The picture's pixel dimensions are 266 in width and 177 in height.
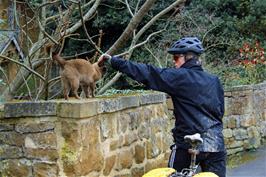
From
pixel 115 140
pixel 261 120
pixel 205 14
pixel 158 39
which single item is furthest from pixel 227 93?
pixel 115 140

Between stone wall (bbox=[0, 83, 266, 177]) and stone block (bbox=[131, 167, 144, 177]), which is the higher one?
stone wall (bbox=[0, 83, 266, 177])

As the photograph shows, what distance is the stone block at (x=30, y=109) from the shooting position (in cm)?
442

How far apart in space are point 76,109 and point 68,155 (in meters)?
0.39

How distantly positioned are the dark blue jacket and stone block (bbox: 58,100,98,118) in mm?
398

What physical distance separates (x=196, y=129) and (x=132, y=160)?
1045 millimetres

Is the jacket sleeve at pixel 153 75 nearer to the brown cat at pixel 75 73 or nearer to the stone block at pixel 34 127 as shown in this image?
the brown cat at pixel 75 73

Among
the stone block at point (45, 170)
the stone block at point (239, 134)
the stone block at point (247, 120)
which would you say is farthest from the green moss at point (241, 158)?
the stone block at point (45, 170)

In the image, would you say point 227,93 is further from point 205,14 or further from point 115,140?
point 115,140

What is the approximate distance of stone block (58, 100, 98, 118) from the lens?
14.1ft

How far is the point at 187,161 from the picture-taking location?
4.61 metres

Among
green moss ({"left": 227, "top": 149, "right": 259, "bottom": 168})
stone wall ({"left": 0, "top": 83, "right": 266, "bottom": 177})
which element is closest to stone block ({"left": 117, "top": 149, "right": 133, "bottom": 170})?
stone wall ({"left": 0, "top": 83, "right": 266, "bottom": 177})

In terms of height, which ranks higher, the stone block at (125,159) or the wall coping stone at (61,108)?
the wall coping stone at (61,108)

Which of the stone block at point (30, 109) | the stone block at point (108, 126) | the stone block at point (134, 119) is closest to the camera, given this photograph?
the stone block at point (30, 109)

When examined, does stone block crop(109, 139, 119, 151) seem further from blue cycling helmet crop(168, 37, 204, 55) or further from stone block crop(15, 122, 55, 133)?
blue cycling helmet crop(168, 37, 204, 55)
